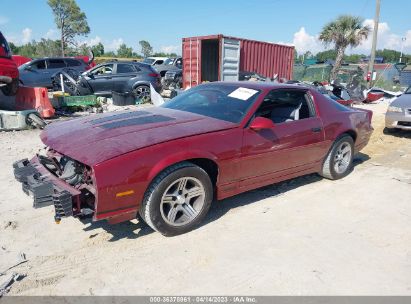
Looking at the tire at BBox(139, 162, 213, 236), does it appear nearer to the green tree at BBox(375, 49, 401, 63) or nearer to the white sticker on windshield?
the white sticker on windshield

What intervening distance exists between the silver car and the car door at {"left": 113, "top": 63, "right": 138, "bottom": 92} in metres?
8.54

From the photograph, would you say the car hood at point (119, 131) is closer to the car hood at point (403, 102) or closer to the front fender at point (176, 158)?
the front fender at point (176, 158)

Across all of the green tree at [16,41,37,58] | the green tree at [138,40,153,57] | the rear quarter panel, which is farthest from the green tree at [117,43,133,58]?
the rear quarter panel

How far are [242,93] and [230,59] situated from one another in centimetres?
1140

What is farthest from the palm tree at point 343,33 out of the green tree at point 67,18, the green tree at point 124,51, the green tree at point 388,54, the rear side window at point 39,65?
the green tree at point 388,54

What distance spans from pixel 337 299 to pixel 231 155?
1681 mm

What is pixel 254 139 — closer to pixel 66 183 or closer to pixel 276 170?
pixel 276 170

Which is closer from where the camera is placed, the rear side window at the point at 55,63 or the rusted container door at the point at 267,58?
the rear side window at the point at 55,63

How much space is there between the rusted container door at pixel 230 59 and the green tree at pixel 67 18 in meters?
42.4

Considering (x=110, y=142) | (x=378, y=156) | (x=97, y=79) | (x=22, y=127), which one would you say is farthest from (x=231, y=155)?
(x=97, y=79)

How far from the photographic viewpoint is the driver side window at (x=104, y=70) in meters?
12.9

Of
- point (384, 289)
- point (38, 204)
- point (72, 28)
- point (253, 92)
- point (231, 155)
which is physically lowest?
point (384, 289)

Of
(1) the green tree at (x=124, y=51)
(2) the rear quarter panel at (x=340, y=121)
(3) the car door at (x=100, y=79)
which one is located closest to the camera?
(2) the rear quarter panel at (x=340, y=121)

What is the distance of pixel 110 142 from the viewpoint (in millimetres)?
3232
